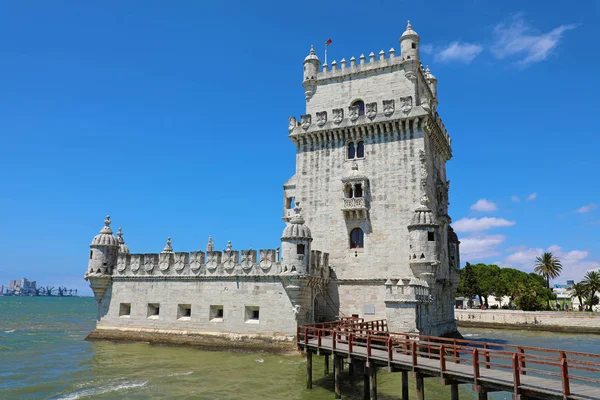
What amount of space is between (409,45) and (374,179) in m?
10.3

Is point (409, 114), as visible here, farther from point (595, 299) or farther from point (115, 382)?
point (595, 299)

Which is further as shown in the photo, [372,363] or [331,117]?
[331,117]

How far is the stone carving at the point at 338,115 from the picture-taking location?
114ft

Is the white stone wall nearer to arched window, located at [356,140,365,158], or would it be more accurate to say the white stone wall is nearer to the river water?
the river water

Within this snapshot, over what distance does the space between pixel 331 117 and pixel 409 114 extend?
603 cm

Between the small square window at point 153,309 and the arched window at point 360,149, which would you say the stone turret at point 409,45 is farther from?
the small square window at point 153,309

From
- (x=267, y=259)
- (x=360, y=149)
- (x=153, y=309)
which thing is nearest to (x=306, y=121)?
(x=360, y=149)

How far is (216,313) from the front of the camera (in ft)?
107

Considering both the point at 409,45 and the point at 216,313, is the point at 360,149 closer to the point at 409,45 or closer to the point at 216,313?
the point at 409,45

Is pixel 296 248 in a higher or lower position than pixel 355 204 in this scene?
lower

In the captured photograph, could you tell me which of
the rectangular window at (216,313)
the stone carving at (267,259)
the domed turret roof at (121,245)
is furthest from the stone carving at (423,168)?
the domed turret roof at (121,245)

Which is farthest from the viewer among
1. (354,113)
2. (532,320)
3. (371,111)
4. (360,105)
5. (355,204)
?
(532,320)

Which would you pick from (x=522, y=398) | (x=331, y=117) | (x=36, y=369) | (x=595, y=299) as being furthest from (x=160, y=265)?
(x=595, y=299)

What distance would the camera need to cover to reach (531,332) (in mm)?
56281
